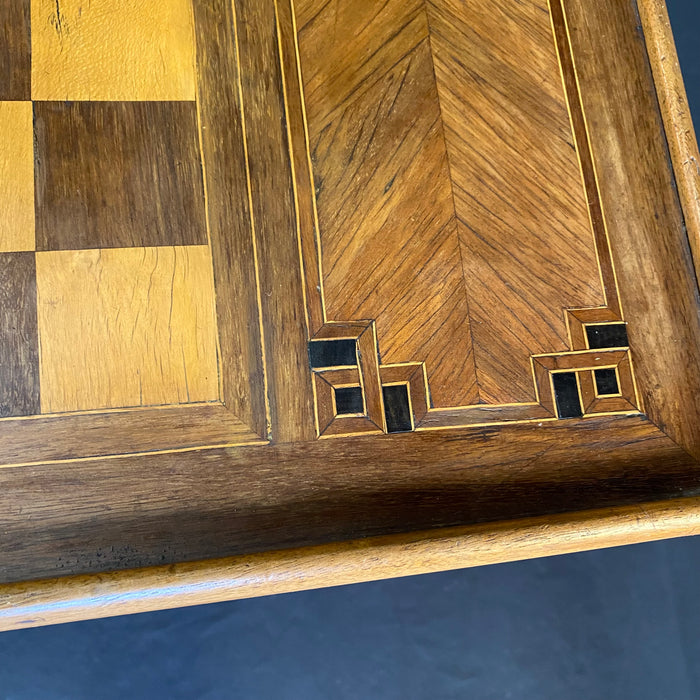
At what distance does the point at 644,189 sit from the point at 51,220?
686mm

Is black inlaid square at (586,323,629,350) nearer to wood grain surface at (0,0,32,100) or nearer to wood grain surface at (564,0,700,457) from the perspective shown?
wood grain surface at (564,0,700,457)

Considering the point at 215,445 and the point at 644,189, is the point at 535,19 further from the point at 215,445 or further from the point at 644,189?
the point at 215,445

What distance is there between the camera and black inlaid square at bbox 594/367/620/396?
0.67 metres

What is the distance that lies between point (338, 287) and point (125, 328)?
23 cm

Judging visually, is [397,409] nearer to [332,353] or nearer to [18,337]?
[332,353]

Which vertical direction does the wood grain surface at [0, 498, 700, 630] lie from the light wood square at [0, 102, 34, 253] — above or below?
below

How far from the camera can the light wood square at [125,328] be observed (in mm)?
610

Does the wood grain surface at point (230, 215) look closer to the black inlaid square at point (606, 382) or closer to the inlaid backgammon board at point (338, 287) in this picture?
the inlaid backgammon board at point (338, 287)

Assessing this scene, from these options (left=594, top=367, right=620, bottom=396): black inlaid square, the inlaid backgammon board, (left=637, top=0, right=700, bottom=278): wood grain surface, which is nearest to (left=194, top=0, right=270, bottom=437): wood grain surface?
the inlaid backgammon board

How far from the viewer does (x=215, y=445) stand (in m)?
0.62

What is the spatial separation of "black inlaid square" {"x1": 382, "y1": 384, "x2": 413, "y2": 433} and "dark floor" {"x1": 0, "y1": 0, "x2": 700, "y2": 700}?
0.24m

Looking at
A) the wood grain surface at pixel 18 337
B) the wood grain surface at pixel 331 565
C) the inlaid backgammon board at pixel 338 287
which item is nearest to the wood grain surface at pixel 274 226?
the inlaid backgammon board at pixel 338 287

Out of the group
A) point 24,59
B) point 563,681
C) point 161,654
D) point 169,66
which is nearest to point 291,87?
point 169,66

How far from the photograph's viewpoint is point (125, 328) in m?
0.62
